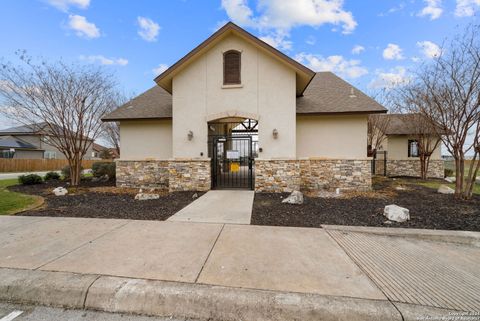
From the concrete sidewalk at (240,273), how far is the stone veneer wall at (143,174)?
6.39 m

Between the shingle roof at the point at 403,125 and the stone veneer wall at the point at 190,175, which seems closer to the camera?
the stone veneer wall at the point at 190,175

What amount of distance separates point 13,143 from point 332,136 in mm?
43150

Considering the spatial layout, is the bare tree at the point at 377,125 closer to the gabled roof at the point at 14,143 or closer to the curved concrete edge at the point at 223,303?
the curved concrete edge at the point at 223,303

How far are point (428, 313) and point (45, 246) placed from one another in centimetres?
592

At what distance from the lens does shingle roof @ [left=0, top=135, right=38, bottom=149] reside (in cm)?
3063

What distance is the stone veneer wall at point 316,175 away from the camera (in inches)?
367

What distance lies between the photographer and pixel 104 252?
149 inches

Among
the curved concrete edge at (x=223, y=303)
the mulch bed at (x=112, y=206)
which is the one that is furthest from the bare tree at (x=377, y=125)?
the curved concrete edge at (x=223, y=303)

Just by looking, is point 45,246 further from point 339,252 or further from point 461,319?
point 461,319

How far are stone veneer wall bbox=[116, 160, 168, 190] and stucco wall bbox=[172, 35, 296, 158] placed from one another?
192 centimetres

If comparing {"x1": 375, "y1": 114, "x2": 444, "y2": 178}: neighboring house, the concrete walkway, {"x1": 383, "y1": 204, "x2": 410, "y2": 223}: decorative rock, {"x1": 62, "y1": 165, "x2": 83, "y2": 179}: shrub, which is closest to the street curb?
the concrete walkway

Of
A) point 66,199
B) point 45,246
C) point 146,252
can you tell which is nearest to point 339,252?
point 146,252

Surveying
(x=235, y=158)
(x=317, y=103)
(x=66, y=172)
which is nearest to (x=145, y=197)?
(x=235, y=158)

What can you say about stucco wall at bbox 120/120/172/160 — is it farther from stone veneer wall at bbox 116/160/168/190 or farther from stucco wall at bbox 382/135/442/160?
stucco wall at bbox 382/135/442/160
